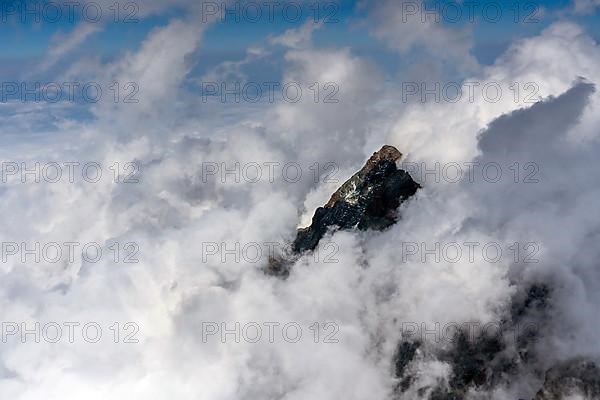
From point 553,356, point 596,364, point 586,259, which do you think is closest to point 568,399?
point 596,364

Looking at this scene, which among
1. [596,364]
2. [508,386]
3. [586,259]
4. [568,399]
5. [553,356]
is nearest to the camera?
[568,399]

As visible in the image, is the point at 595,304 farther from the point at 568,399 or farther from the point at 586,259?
the point at 568,399

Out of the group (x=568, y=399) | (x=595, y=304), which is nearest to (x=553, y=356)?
(x=595, y=304)

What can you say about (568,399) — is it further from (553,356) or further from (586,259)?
(586,259)

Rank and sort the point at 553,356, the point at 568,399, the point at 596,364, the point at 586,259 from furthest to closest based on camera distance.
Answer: the point at 586,259 → the point at 553,356 → the point at 596,364 → the point at 568,399

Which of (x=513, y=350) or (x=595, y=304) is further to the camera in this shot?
(x=513, y=350)

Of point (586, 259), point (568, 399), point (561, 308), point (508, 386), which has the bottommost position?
point (508, 386)

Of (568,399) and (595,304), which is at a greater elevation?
(595,304)
